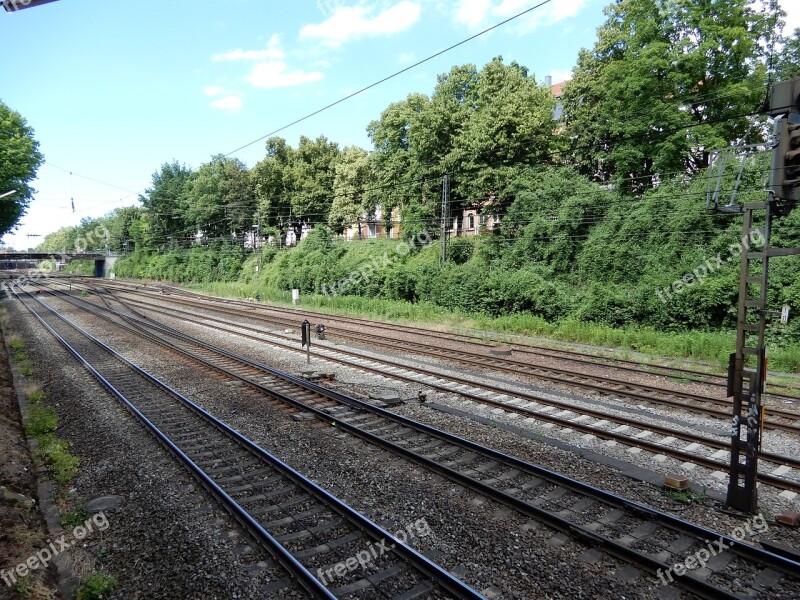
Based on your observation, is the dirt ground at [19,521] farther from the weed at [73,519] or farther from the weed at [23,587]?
the weed at [73,519]

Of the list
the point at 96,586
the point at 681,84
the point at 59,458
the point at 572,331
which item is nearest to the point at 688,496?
the point at 96,586

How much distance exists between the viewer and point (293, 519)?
5617 millimetres

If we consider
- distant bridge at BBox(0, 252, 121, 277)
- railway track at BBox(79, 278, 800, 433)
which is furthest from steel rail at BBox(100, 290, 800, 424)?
distant bridge at BBox(0, 252, 121, 277)

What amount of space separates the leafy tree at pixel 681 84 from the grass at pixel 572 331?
977 centimetres

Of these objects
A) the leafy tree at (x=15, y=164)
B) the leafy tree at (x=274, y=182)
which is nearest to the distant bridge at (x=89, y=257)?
the leafy tree at (x=274, y=182)

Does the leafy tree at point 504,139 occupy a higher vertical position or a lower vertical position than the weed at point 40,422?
higher

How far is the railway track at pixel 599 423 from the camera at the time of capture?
23.2 feet

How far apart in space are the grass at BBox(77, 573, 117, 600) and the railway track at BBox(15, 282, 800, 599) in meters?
4.01

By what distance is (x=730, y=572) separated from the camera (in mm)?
4582

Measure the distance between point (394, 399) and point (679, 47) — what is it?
24.7 m

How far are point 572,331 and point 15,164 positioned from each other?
40653mm

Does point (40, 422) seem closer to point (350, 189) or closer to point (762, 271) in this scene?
point (762, 271)

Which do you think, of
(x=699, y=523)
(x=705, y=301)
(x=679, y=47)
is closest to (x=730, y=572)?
(x=699, y=523)

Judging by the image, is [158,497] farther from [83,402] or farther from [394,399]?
[83,402]
